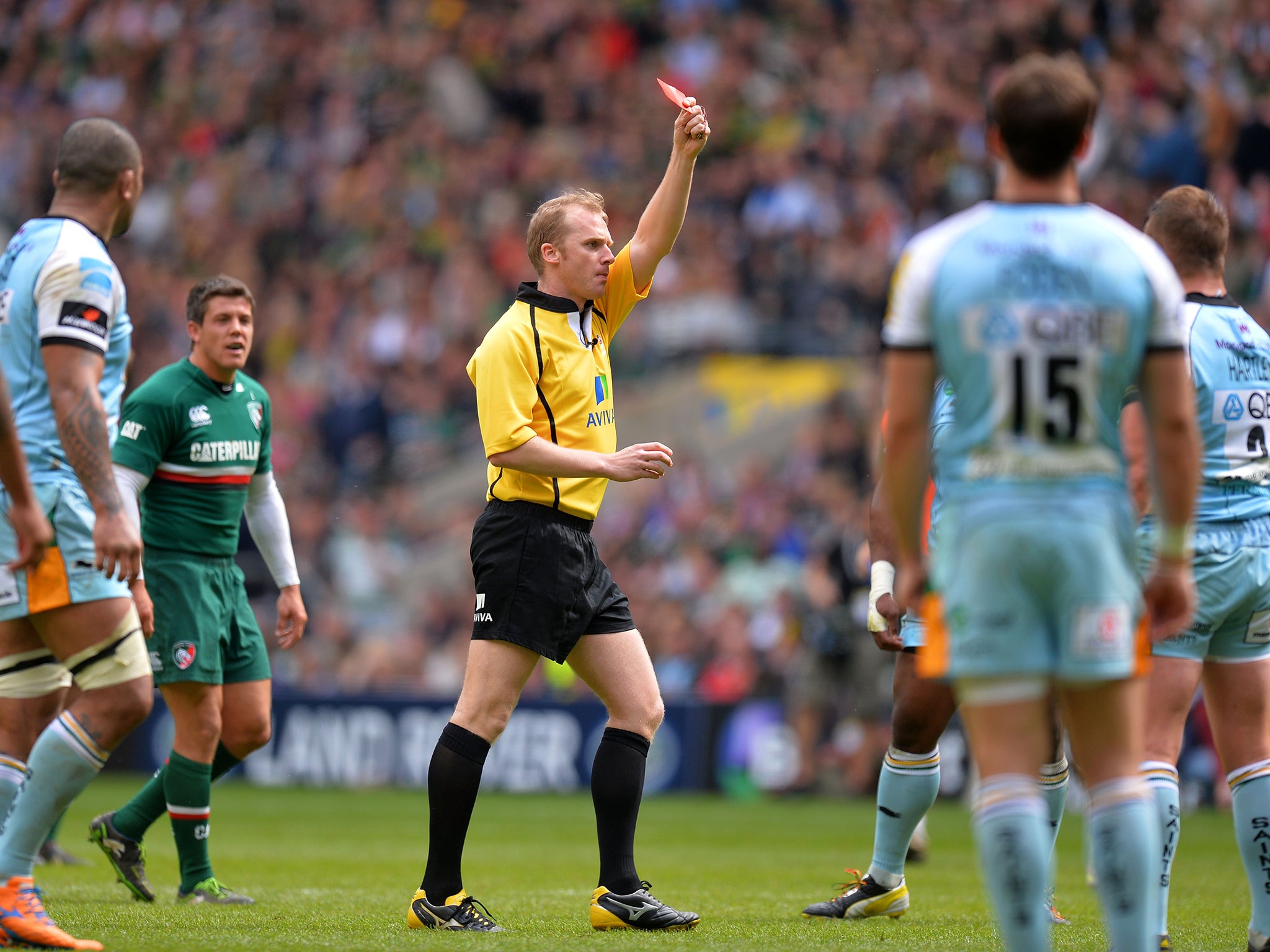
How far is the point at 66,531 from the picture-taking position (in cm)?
508

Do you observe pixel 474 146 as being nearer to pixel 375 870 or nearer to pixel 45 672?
pixel 375 870

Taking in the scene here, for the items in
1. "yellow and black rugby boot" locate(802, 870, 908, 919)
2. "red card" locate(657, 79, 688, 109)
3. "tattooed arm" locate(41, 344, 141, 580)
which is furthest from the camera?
"yellow and black rugby boot" locate(802, 870, 908, 919)

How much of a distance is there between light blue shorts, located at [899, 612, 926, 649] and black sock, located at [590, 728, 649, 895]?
111 cm

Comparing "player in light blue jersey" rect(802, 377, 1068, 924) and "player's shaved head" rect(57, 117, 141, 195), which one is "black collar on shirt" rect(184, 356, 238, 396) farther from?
"player in light blue jersey" rect(802, 377, 1068, 924)

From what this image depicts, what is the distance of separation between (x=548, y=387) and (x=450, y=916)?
1.96 m

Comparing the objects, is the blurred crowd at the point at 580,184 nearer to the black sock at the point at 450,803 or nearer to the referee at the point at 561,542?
the referee at the point at 561,542

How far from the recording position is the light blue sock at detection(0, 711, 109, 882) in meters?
5.04

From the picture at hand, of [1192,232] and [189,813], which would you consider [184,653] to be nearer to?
[189,813]

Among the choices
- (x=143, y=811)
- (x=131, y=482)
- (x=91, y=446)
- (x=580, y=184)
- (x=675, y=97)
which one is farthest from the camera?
(x=580, y=184)

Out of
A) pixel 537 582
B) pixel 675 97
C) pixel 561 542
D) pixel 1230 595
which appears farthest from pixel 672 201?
pixel 1230 595

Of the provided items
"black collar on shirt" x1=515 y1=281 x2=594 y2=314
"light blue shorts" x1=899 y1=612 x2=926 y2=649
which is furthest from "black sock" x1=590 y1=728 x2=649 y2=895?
"black collar on shirt" x1=515 y1=281 x2=594 y2=314

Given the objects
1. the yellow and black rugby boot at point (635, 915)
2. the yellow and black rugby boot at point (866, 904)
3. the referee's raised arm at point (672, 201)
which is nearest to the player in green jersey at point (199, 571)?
the yellow and black rugby boot at point (635, 915)

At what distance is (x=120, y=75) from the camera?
25.0 metres

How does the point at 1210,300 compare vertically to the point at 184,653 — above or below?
above
